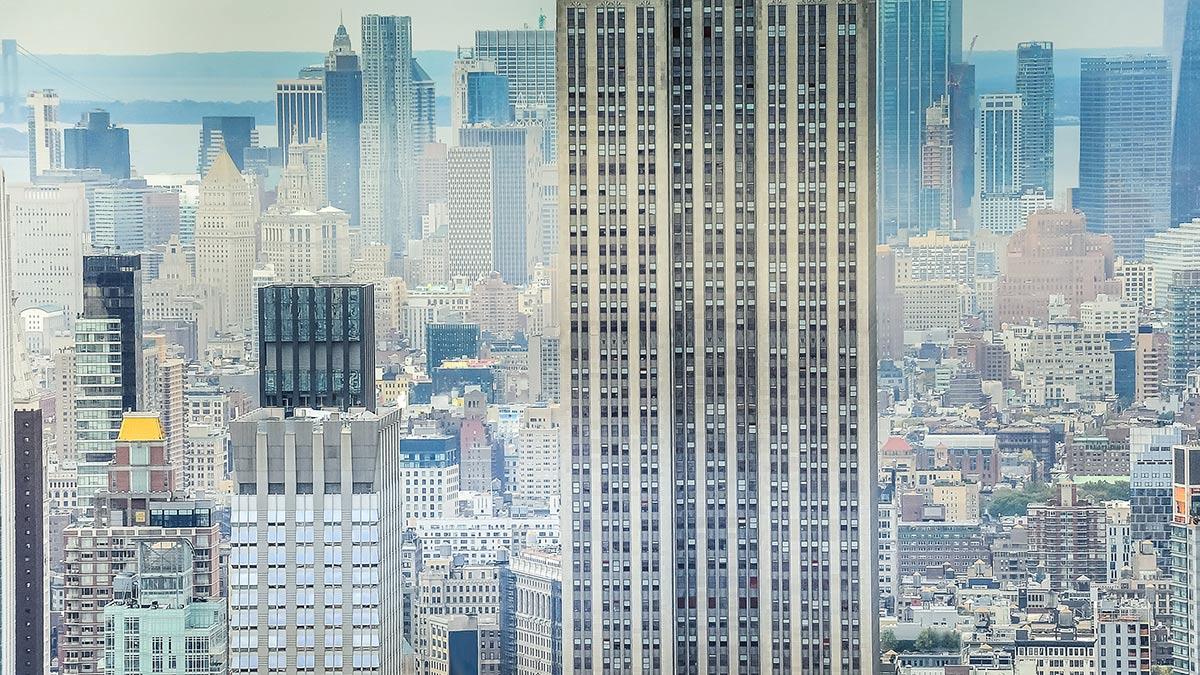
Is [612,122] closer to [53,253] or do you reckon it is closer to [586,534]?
[586,534]

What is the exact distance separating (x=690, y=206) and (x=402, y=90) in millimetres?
3402

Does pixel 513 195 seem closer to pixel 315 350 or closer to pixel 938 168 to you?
pixel 938 168

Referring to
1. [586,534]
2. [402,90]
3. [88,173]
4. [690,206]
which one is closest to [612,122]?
[690,206]

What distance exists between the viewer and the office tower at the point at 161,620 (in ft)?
30.0

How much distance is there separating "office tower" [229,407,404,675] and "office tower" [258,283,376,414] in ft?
0.83

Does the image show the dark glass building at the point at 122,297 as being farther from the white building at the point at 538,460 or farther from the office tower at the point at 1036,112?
the office tower at the point at 1036,112

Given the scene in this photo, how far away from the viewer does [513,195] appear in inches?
541

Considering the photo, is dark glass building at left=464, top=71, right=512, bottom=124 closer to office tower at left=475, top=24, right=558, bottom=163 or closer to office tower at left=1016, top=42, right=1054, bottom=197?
office tower at left=475, top=24, right=558, bottom=163

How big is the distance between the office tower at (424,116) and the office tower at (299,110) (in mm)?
705

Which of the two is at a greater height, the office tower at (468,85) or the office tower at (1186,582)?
the office tower at (468,85)

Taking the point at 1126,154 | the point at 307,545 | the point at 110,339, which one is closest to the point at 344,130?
the point at 110,339

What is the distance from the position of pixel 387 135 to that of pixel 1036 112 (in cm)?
431

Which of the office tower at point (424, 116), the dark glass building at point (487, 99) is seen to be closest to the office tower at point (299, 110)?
the office tower at point (424, 116)

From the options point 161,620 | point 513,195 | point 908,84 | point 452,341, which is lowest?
point 161,620
